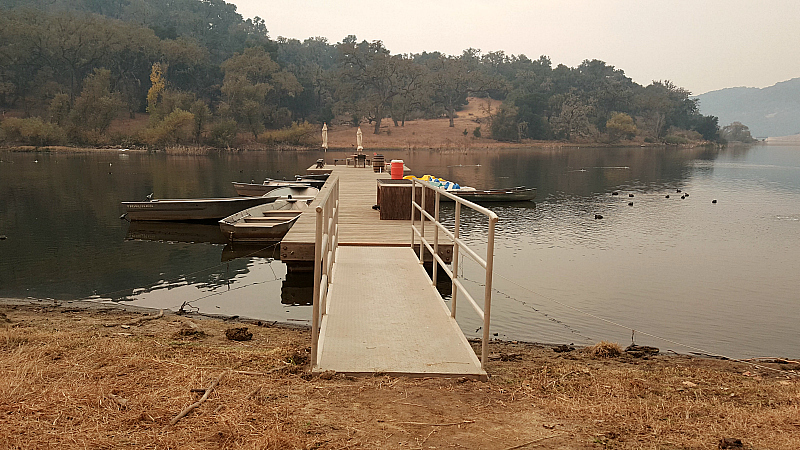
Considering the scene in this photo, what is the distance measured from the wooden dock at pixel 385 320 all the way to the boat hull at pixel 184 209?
8.38 meters

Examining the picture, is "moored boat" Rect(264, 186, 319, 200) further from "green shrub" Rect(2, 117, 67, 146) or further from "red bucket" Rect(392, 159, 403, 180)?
"green shrub" Rect(2, 117, 67, 146)

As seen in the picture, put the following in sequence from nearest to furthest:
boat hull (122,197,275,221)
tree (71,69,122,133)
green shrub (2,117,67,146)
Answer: boat hull (122,197,275,221), green shrub (2,117,67,146), tree (71,69,122,133)

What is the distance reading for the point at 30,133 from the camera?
196 ft

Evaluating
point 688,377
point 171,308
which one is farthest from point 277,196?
point 688,377

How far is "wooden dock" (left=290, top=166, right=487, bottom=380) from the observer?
15.9ft

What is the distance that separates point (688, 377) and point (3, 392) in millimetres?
5132

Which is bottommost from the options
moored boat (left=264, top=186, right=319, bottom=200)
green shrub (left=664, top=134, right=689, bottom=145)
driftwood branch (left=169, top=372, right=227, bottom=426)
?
driftwood branch (left=169, top=372, right=227, bottom=426)

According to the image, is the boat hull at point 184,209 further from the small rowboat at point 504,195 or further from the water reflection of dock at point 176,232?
the small rowboat at point 504,195

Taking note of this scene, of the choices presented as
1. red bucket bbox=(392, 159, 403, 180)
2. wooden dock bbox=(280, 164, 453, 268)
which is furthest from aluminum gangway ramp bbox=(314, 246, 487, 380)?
red bucket bbox=(392, 159, 403, 180)

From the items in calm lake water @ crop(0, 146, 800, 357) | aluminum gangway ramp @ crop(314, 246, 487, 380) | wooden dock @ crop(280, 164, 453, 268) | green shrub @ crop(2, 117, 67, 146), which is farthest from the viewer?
green shrub @ crop(2, 117, 67, 146)

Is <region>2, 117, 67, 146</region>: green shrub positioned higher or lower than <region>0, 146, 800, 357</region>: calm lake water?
higher

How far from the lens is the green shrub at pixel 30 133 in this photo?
60.0 meters

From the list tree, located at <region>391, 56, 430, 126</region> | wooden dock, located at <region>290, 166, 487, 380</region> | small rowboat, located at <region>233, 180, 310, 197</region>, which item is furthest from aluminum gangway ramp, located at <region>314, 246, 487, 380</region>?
tree, located at <region>391, 56, 430, 126</region>

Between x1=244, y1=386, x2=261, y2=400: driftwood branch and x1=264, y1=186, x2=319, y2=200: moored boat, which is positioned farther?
x1=264, y1=186, x2=319, y2=200: moored boat
